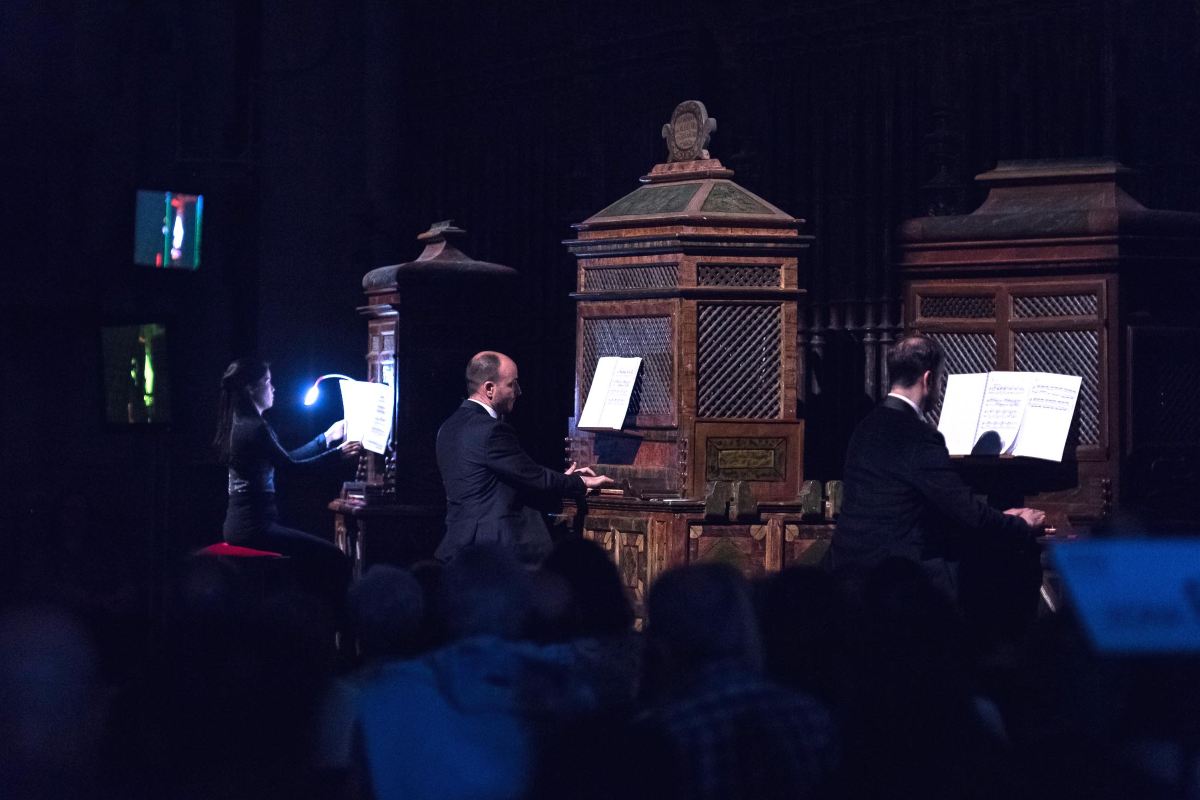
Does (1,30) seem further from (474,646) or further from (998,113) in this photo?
(474,646)

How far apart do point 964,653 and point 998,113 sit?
527 centimetres

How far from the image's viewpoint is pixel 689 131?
26.2ft

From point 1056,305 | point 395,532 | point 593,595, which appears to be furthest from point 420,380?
point 593,595

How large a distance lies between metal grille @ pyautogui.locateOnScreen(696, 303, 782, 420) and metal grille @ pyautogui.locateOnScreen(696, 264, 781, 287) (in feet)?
0.32

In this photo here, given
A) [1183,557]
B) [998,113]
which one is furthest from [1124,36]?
[1183,557]

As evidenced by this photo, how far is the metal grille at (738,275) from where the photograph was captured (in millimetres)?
7633

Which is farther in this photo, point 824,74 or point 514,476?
point 824,74

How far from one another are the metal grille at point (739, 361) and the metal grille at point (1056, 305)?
1.06 meters

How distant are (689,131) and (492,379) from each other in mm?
1542

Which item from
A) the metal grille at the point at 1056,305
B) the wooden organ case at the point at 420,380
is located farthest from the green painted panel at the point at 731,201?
the wooden organ case at the point at 420,380

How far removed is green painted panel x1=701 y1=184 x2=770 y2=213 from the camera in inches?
301

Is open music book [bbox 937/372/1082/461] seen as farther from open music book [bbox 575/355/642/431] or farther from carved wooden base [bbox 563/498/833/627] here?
open music book [bbox 575/355/642/431]

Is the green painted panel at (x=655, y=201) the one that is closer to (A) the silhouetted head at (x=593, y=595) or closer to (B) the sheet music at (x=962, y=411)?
(B) the sheet music at (x=962, y=411)

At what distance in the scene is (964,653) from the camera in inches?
146
